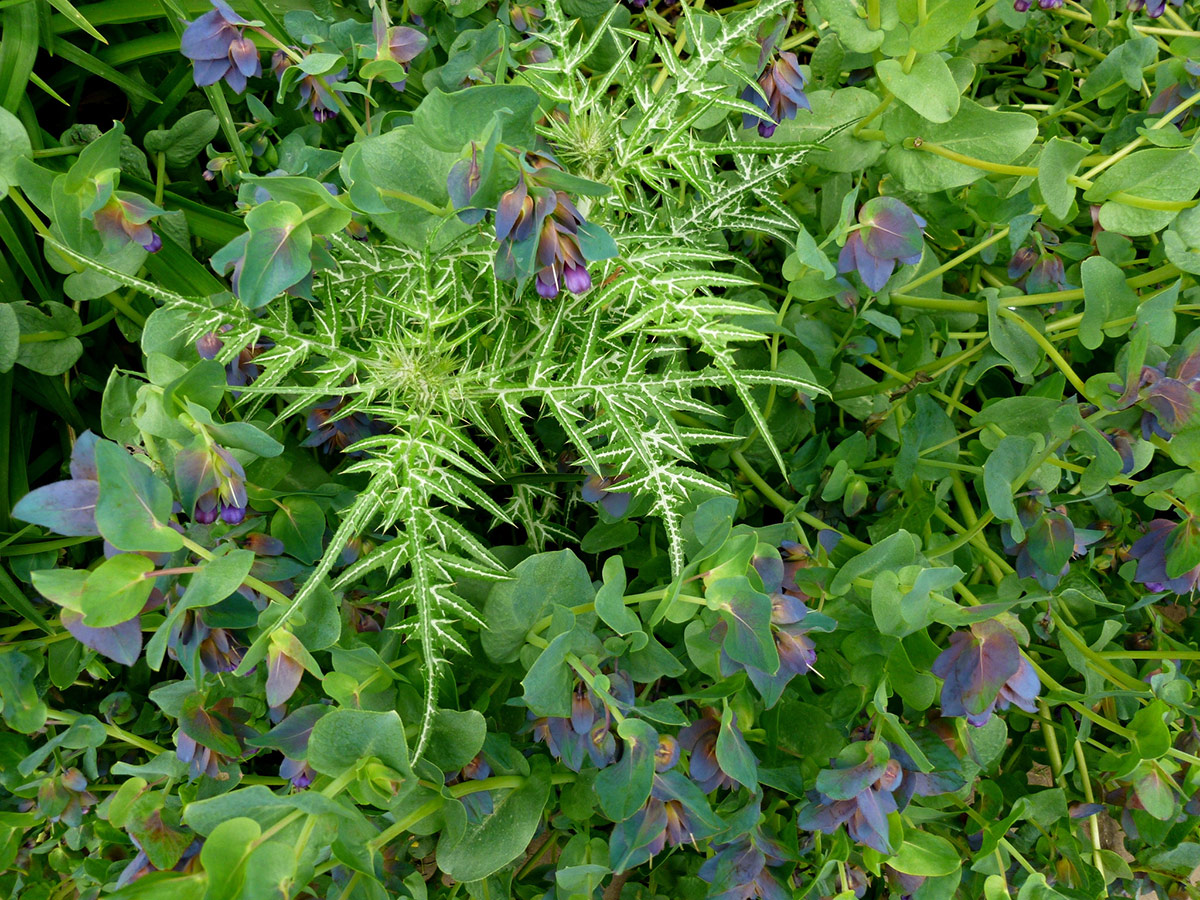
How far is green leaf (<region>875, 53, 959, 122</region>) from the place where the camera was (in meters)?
0.67

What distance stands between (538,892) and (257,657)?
0.40 m

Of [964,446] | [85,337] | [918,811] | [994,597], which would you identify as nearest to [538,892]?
[918,811]

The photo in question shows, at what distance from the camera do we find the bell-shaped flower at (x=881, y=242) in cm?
67

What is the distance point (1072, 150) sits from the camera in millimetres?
663

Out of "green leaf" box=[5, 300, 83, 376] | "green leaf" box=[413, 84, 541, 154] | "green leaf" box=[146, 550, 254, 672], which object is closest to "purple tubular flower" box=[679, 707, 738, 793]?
"green leaf" box=[146, 550, 254, 672]

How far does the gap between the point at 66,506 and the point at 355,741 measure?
233 millimetres

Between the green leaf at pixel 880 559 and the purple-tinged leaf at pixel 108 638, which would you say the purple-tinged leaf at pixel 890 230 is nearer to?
the green leaf at pixel 880 559

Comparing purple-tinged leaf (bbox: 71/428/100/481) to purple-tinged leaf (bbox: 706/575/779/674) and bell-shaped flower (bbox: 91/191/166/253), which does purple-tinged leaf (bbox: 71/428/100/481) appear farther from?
purple-tinged leaf (bbox: 706/575/779/674)

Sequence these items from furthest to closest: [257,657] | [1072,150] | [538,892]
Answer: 1. [538,892]
2. [1072,150]
3. [257,657]

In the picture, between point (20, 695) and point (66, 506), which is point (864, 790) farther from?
point (20, 695)

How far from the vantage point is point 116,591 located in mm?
514

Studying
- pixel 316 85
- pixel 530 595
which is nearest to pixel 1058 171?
pixel 530 595

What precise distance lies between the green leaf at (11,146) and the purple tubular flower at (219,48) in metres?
0.16

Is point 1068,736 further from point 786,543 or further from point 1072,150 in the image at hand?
point 1072,150
